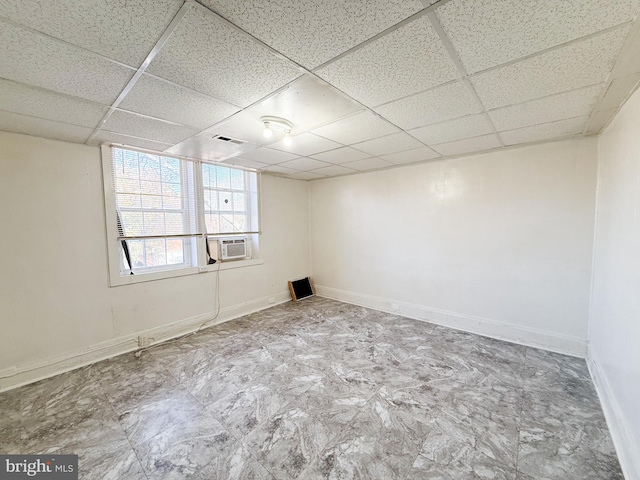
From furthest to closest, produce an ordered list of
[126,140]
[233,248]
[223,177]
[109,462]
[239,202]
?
[239,202]
[233,248]
[223,177]
[126,140]
[109,462]

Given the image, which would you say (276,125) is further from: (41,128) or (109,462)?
(109,462)

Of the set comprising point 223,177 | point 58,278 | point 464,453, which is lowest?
point 464,453

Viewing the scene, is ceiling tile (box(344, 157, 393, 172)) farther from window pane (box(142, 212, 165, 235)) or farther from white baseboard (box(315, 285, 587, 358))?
window pane (box(142, 212, 165, 235))

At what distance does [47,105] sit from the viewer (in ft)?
6.17

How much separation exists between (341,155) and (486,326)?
2.98 meters

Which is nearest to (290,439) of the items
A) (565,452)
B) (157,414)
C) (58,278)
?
(157,414)

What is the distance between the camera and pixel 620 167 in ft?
6.54

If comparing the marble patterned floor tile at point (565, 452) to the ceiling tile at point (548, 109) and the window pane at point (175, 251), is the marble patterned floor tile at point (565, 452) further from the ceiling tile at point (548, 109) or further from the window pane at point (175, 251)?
the window pane at point (175, 251)

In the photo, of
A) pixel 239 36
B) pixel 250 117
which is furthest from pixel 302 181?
pixel 239 36

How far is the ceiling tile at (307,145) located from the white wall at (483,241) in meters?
1.58

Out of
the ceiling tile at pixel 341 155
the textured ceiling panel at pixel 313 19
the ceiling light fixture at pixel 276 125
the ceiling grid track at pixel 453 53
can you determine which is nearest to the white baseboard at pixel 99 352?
the ceiling tile at pixel 341 155

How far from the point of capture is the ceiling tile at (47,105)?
5.49 feet

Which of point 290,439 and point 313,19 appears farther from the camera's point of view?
point 290,439

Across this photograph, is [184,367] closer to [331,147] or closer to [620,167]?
[331,147]
